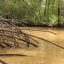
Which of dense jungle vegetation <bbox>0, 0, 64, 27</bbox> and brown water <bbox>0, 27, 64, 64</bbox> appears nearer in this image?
brown water <bbox>0, 27, 64, 64</bbox>

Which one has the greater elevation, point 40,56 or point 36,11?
point 40,56

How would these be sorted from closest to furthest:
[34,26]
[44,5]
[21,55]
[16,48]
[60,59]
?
[60,59] < [21,55] < [16,48] < [34,26] < [44,5]

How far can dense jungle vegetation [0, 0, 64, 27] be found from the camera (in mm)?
24094

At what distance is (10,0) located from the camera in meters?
24.4

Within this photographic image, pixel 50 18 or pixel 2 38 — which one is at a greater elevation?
pixel 2 38

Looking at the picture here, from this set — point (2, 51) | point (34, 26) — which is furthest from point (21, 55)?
point (34, 26)

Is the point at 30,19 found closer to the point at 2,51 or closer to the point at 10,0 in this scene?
the point at 10,0

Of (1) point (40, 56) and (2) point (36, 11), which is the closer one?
(1) point (40, 56)

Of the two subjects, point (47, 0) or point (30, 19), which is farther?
point (47, 0)

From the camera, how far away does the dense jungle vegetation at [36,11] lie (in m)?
24.1

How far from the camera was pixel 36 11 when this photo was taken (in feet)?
81.6

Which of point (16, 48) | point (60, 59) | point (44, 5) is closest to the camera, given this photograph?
point (60, 59)

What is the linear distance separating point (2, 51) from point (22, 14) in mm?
14237

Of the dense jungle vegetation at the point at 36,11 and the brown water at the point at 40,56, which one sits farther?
the dense jungle vegetation at the point at 36,11
